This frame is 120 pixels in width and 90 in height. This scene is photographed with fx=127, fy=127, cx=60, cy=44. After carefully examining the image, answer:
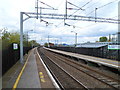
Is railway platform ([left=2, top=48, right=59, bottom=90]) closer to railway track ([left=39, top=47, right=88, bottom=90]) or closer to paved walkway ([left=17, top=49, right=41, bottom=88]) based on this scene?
paved walkway ([left=17, top=49, right=41, bottom=88])

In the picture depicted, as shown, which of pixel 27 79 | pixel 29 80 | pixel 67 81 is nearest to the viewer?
pixel 29 80

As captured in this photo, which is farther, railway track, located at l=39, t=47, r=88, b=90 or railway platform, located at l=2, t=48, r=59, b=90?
railway track, located at l=39, t=47, r=88, b=90

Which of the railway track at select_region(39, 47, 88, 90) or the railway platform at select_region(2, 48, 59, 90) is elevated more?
the railway platform at select_region(2, 48, 59, 90)

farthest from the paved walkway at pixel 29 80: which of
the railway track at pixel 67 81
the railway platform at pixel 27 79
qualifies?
the railway track at pixel 67 81

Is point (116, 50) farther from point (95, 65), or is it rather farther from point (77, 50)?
point (77, 50)

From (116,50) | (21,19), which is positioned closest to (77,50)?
(116,50)

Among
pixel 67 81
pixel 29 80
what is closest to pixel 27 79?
pixel 29 80

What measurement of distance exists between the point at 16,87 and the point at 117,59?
14.5 metres

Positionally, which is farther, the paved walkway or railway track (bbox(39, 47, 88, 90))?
railway track (bbox(39, 47, 88, 90))

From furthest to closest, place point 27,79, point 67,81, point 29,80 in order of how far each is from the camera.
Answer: point 67,81, point 27,79, point 29,80

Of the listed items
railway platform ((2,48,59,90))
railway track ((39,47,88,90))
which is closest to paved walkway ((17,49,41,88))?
railway platform ((2,48,59,90))

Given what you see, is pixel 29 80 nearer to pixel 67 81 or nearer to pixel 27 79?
pixel 27 79

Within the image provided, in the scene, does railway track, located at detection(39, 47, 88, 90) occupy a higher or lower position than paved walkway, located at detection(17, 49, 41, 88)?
lower

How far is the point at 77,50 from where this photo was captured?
109ft
